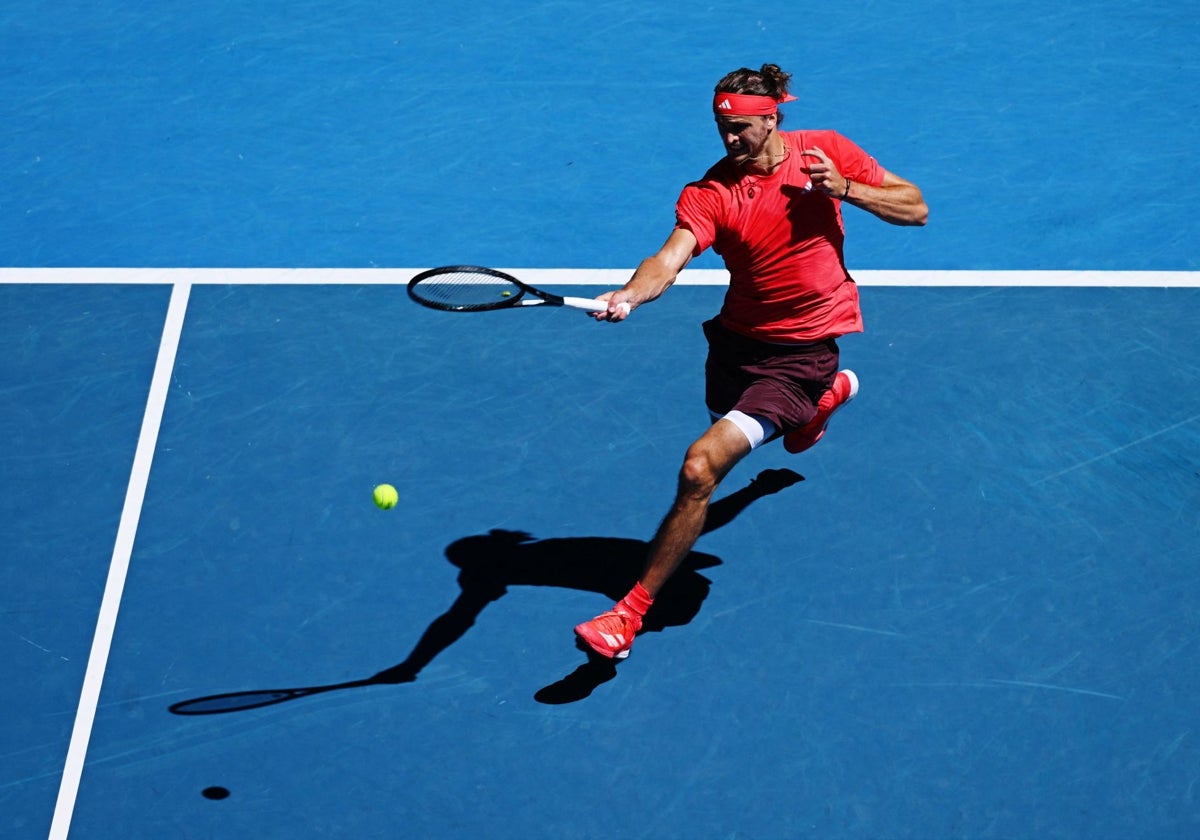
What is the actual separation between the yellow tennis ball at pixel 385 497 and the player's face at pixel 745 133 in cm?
214

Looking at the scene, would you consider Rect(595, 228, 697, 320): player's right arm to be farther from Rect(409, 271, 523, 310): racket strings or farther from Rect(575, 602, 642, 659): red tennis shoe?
Rect(575, 602, 642, 659): red tennis shoe

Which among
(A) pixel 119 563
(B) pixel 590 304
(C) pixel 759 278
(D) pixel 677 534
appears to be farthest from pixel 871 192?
(A) pixel 119 563

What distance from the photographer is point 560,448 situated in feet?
23.0

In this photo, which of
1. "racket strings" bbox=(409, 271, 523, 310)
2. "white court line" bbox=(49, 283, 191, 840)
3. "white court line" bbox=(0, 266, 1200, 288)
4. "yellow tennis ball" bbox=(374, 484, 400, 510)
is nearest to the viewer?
"white court line" bbox=(49, 283, 191, 840)

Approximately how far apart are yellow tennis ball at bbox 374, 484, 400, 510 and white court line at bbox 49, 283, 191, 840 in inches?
42.4

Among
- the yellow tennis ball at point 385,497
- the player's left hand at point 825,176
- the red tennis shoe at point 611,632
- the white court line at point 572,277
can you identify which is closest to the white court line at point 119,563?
the white court line at point 572,277

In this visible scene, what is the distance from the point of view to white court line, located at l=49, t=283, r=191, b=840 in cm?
551

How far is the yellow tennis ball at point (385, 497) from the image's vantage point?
660 cm

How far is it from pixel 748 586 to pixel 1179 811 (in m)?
1.90

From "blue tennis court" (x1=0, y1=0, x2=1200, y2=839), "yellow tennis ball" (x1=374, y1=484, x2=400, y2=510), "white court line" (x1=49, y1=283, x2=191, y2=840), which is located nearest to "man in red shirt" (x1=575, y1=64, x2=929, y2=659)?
"blue tennis court" (x1=0, y1=0, x2=1200, y2=839)

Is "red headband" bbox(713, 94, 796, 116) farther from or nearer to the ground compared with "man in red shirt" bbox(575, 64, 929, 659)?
farther from the ground

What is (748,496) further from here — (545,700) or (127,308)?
(127,308)

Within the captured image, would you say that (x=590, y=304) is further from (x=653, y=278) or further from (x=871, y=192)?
(x=871, y=192)

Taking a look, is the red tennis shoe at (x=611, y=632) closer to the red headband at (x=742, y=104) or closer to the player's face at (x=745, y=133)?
the player's face at (x=745, y=133)
